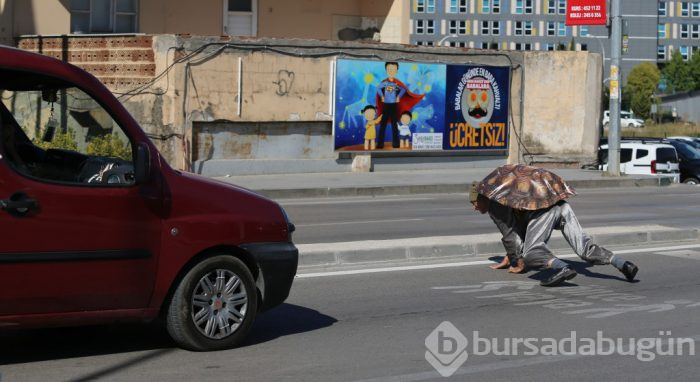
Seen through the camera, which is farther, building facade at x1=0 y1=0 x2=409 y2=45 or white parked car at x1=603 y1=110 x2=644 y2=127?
white parked car at x1=603 y1=110 x2=644 y2=127

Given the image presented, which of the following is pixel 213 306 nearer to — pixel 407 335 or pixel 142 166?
pixel 142 166

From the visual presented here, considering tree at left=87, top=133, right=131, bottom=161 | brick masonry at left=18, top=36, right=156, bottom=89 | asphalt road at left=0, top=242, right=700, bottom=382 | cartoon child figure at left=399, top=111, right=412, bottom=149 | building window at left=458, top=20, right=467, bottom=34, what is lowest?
asphalt road at left=0, top=242, right=700, bottom=382

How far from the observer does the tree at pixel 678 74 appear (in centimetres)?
10431

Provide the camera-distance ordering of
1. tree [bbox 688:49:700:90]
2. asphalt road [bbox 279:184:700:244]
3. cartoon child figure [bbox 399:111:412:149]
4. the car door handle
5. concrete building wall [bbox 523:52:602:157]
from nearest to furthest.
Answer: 1. the car door handle
2. asphalt road [bbox 279:184:700:244]
3. cartoon child figure [bbox 399:111:412:149]
4. concrete building wall [bbox 523:52:602:157]
5. tree [bbox 688:49:700:90]

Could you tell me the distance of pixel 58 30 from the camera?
28.8 m

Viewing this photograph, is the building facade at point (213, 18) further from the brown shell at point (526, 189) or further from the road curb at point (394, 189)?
the brown shell at point (526, 189)

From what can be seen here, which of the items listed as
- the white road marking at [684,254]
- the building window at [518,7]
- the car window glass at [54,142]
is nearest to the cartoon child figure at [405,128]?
the white road marking at [684,254]

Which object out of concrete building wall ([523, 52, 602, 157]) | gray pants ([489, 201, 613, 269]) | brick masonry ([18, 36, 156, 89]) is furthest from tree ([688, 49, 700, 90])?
gray pants ([489, 201, 613, 269])

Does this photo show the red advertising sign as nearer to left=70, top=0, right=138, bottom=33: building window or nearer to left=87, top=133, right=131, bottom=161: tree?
left=70, top=0, right=138, bottom=33: building window

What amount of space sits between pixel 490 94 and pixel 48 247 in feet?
83.5

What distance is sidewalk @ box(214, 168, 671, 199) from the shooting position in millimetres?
23500

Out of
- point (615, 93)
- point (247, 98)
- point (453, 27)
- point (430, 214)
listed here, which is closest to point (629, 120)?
point (453, 27)

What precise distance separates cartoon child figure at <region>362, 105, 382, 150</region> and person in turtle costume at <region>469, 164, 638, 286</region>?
58.7 ft

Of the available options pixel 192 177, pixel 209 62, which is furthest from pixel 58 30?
pixel 192 177
